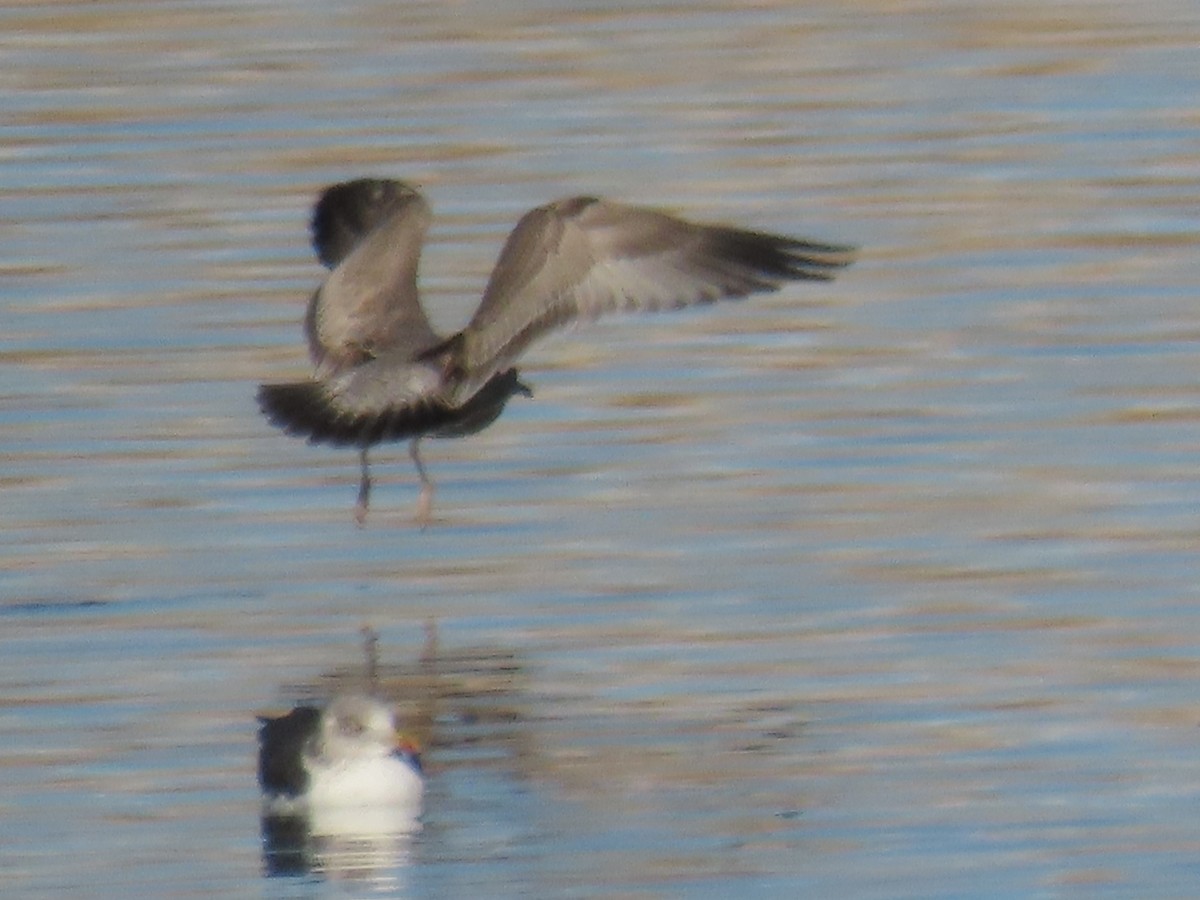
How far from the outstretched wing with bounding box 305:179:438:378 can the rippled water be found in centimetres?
58

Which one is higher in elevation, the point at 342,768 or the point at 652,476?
the point at 652,476

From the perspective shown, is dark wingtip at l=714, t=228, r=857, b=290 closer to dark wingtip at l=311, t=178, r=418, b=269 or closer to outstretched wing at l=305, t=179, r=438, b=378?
outstretched wing at l=305, t=179, r=438, b=378

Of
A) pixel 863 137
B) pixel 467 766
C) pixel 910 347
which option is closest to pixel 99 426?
pixel 910 347

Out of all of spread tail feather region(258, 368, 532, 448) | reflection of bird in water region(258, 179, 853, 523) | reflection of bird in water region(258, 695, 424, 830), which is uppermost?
reflection of bird in water region(258, 179, 853, 523)

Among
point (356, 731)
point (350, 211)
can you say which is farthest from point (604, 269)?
point (356, 731)

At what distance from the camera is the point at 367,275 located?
10312mm

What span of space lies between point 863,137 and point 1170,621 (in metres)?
6.21

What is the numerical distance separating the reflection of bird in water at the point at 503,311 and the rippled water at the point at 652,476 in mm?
468

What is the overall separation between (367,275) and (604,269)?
758 mm

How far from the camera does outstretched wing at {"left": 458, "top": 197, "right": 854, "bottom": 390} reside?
32.1 ft

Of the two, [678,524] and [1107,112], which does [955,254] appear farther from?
[678,524]

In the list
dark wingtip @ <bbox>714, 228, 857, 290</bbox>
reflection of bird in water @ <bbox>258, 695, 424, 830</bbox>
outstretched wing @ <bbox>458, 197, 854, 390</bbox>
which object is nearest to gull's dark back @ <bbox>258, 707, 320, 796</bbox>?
reflection of bird in water @ <bbox>258, 695, 424, 830</bbox>

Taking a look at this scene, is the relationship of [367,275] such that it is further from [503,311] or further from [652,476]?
[652,476]

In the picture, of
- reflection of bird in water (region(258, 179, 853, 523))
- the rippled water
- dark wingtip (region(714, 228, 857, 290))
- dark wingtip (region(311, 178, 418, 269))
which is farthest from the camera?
dark wingtip (region(311, 178, 418, 269))
